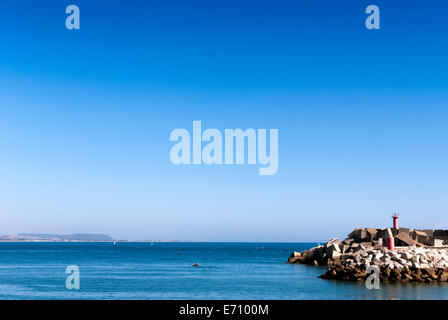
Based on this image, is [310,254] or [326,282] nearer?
[326,282]

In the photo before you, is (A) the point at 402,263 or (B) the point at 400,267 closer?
(B) the point at 400,267

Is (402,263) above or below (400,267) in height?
above

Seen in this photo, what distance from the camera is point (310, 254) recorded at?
74.2 meters

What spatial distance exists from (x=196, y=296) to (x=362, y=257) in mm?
17772
